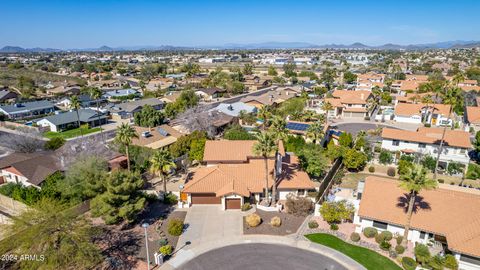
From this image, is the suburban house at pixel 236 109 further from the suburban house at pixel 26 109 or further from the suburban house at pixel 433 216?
the suburban house at pixel 26 109

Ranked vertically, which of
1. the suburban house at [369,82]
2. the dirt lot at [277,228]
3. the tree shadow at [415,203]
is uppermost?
the suburban house at [369,82]

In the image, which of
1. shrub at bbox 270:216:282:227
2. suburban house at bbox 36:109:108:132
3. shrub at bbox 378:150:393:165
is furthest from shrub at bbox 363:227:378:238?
suburban house at bbox 36:109:108:132

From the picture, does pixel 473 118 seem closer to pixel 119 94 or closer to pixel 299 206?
pixel 299 206

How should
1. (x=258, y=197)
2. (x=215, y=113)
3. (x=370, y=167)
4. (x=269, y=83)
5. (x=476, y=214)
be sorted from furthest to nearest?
(x=269, y=83), (x=215, y=113), (x=370, y=167), (x=258, y=197), (x=476, y=214)

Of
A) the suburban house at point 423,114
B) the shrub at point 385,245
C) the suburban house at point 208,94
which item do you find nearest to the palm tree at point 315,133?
the shrub at point 385,245

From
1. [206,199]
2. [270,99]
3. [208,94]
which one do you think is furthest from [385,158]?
[208,94]

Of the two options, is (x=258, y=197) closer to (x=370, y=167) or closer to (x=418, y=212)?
(x=418, y=212)

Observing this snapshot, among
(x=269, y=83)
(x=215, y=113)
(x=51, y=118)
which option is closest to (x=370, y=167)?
(x=215, y=113)
